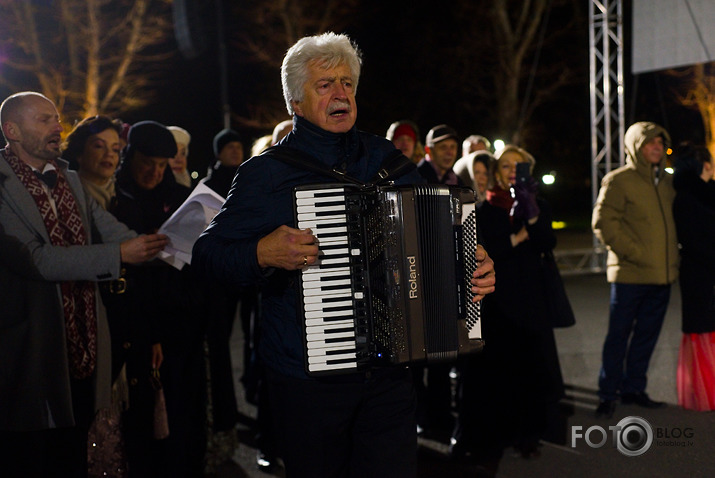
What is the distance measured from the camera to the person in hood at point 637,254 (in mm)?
6414

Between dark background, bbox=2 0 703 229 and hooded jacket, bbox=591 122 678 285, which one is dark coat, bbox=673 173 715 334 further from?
dark background, bbox=2 0 703 229

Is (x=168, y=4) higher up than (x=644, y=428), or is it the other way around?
(x=168, y=4)

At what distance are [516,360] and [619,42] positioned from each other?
9762 mm

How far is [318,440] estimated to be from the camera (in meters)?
3.05

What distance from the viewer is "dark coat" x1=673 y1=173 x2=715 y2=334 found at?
621 cm

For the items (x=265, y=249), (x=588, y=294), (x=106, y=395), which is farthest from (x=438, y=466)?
(x=588, y=294)

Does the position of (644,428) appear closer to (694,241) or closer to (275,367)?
(694,241)

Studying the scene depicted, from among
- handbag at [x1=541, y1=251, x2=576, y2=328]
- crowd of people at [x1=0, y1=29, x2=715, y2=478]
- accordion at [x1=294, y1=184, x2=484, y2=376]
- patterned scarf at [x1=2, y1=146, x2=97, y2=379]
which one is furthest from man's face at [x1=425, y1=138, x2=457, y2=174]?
accordion at [x1=294, y1=184, x2=484, y2=376]

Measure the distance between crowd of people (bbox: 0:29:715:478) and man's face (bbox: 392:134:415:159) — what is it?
645mm

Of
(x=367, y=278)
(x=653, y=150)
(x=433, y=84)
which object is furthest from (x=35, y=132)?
(x=433, y=84)

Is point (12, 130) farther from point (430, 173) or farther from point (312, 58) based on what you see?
point (430, 173)

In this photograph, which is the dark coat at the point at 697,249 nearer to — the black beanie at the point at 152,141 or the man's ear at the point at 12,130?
the black beanie at the point at 152,141

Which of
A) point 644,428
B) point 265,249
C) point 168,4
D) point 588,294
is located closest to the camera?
point 265,249

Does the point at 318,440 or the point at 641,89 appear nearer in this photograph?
the point at 318,440
